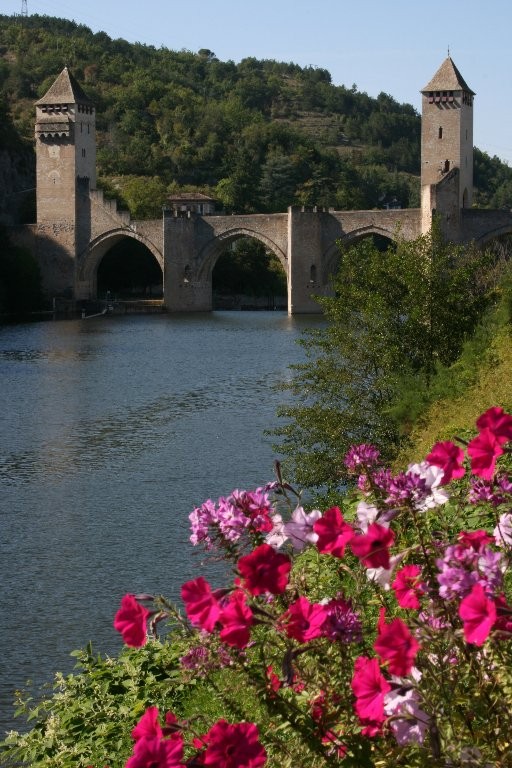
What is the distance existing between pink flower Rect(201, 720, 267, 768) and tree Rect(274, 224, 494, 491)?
33.2 ft

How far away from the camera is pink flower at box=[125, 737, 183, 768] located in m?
2.63

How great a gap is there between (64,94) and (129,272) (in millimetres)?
8769

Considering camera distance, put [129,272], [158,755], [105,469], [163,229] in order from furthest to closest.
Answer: [129,272]
[163,229]
[105,469]
[158,755]

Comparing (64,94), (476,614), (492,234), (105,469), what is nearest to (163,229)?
(64,94)

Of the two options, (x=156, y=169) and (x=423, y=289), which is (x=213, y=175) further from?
(x=423, y=289)

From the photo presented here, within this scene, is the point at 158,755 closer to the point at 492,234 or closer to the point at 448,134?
the point at 492,234

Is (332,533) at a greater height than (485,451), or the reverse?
(485,451)

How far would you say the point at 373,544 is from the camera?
2775mm

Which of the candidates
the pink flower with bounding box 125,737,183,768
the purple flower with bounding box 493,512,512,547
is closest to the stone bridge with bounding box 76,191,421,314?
the purple flower with bounding box 493,512,512,547

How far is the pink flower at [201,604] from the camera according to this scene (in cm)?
277

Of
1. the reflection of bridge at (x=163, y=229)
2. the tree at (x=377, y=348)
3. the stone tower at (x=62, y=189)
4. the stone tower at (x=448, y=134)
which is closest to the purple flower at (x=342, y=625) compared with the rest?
the tree at (x=377, y=348)

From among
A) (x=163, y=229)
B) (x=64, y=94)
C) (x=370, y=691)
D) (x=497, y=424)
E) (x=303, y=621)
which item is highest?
(x=64, y=94)

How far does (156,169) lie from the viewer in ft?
276

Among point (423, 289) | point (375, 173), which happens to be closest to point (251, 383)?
point (423, 289)
